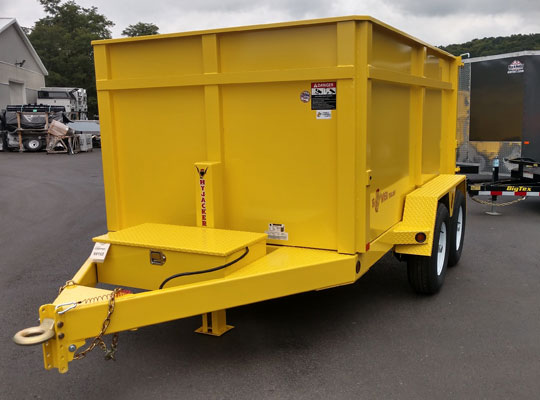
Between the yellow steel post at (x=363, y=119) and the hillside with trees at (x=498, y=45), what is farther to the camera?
the hillside with trees at (x=498, y=45)

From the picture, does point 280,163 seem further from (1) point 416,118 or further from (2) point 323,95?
(1) point 416,118

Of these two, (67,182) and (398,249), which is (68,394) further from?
(67,182)

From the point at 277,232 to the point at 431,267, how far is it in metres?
1.79

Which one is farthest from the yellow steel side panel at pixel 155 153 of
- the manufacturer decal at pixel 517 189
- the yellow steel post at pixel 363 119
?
the manufacturer decal at pixel 517 189

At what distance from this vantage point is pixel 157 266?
13.6ft

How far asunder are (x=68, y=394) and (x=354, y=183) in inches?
98.2

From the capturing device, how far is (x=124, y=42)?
15.4 ft

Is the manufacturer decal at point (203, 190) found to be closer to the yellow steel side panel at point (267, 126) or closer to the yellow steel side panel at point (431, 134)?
the yellow steel side panel at point (267, 126)

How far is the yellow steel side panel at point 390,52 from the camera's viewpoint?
4242 millimetres

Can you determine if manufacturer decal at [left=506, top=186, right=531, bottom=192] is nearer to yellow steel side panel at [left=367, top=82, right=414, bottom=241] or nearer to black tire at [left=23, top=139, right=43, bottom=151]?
yellow steel side panel at [left=367, top=82, right=414, bottom=241]

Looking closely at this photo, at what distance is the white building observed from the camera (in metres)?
40.2

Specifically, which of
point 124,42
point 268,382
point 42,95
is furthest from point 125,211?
point 42,95

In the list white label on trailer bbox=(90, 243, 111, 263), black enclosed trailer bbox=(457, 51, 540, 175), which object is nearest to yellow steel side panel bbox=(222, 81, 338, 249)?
white label on trailer bbox=(90, 243, 111, 263)

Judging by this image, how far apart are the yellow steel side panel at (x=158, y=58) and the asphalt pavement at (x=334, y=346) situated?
87.9 inches
